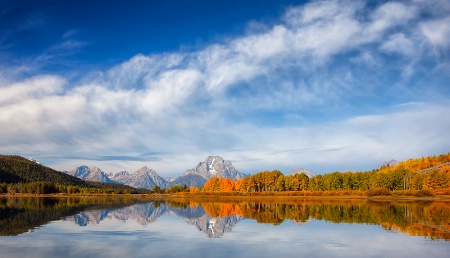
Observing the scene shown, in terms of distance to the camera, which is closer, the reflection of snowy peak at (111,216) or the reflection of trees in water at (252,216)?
the reflection of trees in water at (252,216)

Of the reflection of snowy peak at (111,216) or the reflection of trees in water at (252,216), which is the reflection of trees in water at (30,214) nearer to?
the reflection of trees in water at (252,216)

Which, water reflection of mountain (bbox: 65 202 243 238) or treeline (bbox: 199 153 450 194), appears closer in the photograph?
water reflection of mountain (bbox: 65 202 243 238)

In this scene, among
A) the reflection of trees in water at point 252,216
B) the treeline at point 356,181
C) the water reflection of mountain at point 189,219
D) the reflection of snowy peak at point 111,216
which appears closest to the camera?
the reflection of trees in water at point 252,216

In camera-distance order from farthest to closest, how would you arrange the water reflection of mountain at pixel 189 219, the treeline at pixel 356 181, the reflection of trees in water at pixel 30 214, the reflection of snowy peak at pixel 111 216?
the treeline at pixel 356 181 → the reflection of snowy peak at pixel 111 216 → the water reflection of mountain at pixel 189 219 → the reflection of trees in water at pixel 30 214

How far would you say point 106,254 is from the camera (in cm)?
2322

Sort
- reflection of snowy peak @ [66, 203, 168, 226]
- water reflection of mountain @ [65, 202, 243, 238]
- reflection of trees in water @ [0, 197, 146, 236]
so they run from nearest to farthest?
reflection of trees in water @ [0, 197, 146, 236] → water reflection of mountain @ [65, 202, 243, 238] → reflection of snowy peak @ [66, 203, 168, 226]

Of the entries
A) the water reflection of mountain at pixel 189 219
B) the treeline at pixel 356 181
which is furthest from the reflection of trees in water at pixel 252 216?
the treeline at pixel 356 181

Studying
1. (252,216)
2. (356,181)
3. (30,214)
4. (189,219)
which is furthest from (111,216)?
(356,181)

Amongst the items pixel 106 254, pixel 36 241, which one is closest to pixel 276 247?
pixel 106 254

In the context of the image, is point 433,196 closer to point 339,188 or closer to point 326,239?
point 339,188

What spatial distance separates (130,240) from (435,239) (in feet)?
78.3

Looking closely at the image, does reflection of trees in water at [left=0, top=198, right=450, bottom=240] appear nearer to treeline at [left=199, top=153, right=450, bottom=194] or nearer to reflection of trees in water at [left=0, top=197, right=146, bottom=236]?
reflection of trees in water at [left=0, top=197, right=146, bottom=236]

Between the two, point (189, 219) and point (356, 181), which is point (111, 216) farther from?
point (356, 181)

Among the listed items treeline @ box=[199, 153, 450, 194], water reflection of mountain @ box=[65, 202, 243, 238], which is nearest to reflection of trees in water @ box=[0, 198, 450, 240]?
water reflection of mountain @ box=[65, 202, 243, 238]
